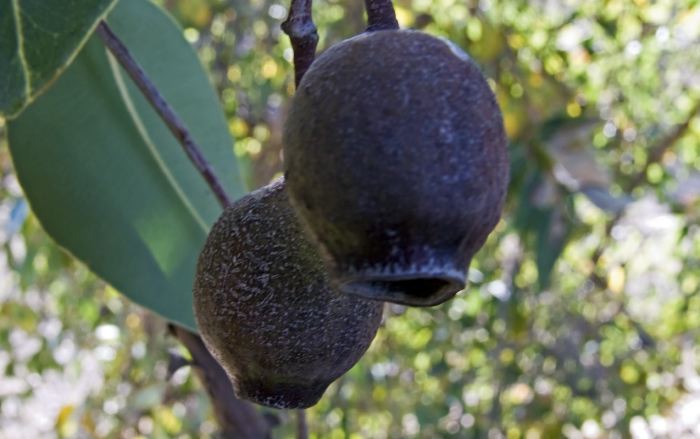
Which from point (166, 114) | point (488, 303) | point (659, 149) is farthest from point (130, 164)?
point (659, 149)

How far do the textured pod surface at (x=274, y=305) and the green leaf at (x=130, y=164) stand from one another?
1.19ft

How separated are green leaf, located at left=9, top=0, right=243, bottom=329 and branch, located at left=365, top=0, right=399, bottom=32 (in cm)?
50

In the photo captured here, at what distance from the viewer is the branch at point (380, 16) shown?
499 millimetres

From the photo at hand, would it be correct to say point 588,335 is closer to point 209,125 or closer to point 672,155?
point 672,155

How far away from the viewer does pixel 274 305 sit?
0.54 metres

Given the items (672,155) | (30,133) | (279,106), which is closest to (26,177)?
(30,133)

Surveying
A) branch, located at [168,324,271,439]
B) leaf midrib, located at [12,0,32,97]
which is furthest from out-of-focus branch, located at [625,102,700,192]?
leaf midrib, located at [12,0,32,97]

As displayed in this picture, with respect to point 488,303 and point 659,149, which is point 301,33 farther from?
point 659,149

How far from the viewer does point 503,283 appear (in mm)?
2408

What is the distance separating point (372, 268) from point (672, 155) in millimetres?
2516

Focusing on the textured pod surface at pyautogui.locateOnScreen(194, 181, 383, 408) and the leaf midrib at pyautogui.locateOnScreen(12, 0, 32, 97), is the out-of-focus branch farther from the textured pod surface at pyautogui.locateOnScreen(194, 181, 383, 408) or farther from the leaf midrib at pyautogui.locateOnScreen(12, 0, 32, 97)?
the leaf midrib at pyautogui.locateOnScreen(12, 0, 32, 97)

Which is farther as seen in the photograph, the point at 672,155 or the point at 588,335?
the point at 672,155

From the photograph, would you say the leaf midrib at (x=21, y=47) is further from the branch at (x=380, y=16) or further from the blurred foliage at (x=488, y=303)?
the blurred foliage at (x=488, y=303)

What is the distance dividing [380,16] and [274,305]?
176 millimetres
